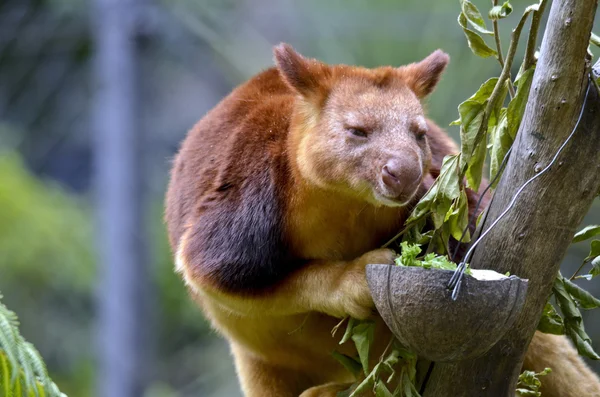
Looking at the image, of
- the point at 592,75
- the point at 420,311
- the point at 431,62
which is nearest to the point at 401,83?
the point at 431,62

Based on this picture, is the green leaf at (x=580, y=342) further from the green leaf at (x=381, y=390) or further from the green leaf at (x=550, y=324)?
the green leaf at (x=381, y=390)

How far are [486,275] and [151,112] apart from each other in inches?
260

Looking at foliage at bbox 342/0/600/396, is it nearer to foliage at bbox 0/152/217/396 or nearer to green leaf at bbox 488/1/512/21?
green leaf at bbox 488/1/512/21

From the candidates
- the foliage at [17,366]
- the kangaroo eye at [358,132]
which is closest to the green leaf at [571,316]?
the kangaroo eye at [358,132]

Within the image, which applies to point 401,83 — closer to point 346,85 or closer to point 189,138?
point 346,85

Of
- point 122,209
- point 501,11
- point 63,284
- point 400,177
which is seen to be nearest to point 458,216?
point 400,177

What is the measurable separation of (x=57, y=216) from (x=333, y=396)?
613 centimetres

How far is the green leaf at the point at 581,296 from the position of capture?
2.35 meters

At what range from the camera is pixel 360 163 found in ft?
7.82

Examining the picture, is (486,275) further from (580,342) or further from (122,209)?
(122,209)

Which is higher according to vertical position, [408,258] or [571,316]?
[408,258]

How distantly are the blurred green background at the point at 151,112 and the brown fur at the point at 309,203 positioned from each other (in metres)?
3.81

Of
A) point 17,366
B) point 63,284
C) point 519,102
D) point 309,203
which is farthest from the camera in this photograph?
point 63,284

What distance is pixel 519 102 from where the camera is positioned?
2225 mm
